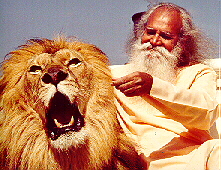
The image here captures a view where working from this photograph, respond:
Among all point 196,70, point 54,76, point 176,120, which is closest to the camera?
point 54,76

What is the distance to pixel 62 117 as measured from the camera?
5.16 feet

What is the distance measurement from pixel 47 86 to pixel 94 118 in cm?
30

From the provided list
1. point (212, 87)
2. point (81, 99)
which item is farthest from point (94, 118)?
point (212, 87)

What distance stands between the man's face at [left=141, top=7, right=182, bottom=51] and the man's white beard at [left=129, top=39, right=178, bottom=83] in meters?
0.05

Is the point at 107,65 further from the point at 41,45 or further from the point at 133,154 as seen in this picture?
the point at 133,154

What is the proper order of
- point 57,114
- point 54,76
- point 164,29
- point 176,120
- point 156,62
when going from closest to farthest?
point 54,76 → point 57,114 → point 176,120 → point 156,62 → point 164,29

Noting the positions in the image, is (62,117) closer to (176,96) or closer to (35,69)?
(35,69)

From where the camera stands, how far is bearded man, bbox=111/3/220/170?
163cm

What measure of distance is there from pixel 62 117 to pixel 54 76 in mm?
245

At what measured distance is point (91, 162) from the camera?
1549 mm

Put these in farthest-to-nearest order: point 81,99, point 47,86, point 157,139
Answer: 1. point 157,139
2. point 81,99
3. point 47,86

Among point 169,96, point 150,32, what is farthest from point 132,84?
point 150,32

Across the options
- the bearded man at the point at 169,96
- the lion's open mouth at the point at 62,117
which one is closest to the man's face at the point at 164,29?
the bearded man at the point at 169,96

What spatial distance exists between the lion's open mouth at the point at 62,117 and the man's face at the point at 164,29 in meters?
0.99
